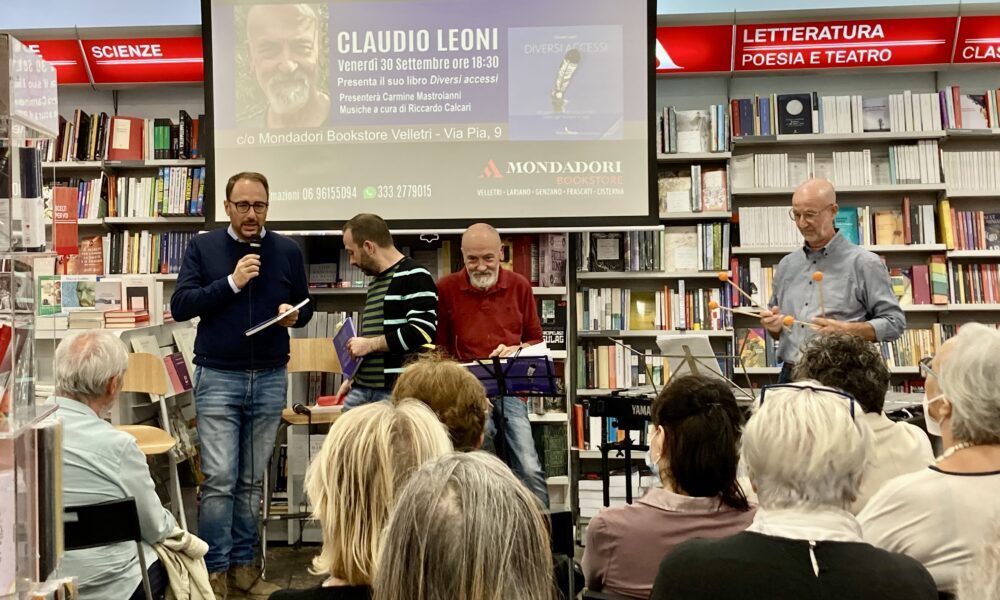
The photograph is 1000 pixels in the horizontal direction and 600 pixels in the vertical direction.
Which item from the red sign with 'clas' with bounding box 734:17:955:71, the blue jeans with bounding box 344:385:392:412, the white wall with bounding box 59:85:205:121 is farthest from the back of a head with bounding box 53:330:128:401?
the red sign with 'clas' with bounding box 734:17:955:71

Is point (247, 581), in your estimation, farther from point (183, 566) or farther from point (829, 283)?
point (829, 283)

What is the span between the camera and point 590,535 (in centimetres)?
185

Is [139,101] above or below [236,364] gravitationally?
above

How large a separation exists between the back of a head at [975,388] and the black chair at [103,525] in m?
1.87

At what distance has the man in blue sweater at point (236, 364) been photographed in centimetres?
364

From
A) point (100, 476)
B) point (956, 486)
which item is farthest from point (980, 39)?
point (100, 476)

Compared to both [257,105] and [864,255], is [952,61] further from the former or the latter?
[257,105]

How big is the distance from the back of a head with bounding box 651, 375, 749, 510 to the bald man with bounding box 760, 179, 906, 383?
75.9 inches

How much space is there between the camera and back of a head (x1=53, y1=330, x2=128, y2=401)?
2564mm

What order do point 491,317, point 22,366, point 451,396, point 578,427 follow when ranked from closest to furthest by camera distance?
point 22,366 → point 451,396 → point 491,317 → point 578,427

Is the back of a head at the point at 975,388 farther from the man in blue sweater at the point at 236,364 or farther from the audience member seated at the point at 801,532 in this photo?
the man in blue sweater at the point at 236,364

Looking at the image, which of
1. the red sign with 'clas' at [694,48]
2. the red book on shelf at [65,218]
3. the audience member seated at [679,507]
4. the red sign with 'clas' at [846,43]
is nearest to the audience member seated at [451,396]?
Answer: the audience member seated at [679,507]

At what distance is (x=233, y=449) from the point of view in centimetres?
368

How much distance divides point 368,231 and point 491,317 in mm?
719
